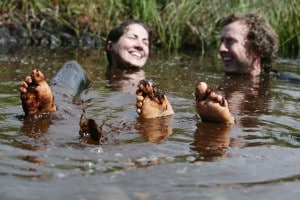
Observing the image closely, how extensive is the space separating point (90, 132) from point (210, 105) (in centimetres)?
83

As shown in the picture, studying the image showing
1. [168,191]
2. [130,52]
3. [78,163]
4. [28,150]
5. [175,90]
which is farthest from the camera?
[130,52]

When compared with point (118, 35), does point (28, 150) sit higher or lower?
lower

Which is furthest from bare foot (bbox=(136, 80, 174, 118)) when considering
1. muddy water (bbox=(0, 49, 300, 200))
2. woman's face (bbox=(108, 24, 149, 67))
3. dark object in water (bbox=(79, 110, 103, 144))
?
woman's face (bbox=(108, 24, 149, 67))

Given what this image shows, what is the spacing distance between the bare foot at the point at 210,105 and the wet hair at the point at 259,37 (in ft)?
10.4

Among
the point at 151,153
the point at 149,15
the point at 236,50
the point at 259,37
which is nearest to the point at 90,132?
the point at 151,153

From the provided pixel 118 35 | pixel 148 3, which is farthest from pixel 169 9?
pixel 118 35

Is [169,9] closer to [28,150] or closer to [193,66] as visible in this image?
[193,66]

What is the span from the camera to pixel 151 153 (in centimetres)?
275

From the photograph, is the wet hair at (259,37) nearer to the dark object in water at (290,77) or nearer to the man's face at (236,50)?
the man's face at (236,50)

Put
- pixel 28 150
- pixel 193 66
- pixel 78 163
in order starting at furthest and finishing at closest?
pixel 193 66
pixel 28 150
pixel 78 163

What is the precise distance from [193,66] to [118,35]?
48.8 inches

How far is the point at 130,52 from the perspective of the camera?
6.60 m

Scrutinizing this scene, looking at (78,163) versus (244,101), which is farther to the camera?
(244,101)

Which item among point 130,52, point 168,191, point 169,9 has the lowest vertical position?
point 168,191
